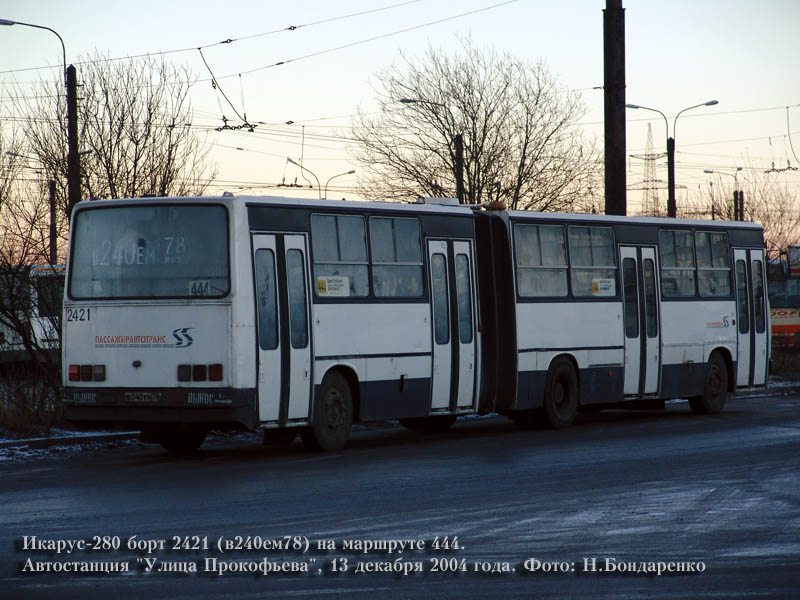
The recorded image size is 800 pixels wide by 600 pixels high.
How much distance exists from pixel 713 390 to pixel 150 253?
1112 cm

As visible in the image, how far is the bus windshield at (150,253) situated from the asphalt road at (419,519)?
193 cm

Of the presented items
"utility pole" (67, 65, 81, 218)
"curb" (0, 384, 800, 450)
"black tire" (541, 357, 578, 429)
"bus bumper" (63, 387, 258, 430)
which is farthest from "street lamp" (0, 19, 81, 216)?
"black tire" (541, 357, 578, 429)

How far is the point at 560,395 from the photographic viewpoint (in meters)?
20.0

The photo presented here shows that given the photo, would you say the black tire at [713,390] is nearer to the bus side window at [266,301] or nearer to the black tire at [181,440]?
the black tire at [181,440]

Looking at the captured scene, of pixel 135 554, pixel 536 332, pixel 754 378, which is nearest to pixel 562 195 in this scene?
pixel 754 378

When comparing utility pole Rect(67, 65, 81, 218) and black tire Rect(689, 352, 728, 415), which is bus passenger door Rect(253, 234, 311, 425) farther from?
black tire Rect(689, 352, 728, 415)

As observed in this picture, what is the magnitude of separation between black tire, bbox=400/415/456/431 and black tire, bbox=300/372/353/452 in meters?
3.35

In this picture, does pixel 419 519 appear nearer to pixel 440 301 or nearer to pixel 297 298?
pixel 297 298

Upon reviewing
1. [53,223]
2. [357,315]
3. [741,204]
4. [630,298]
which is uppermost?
[741,204]

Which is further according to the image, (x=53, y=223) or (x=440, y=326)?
(x=53, y=223)

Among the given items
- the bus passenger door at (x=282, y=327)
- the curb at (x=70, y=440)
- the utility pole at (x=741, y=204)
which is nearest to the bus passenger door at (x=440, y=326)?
the bus passenger door at (x=282, y=327)

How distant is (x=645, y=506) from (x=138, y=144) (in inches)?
573

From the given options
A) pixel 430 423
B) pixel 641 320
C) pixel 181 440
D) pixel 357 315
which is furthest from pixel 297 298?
pixel 641 320

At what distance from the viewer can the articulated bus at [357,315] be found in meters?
15.1
